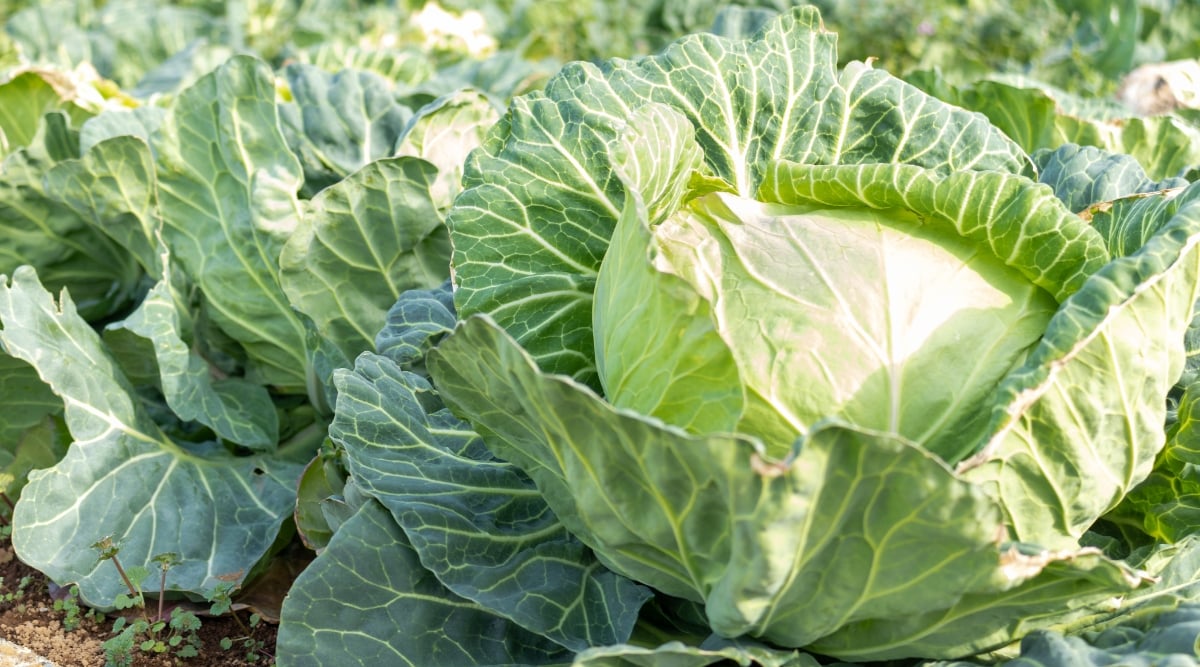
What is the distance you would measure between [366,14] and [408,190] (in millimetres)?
5307

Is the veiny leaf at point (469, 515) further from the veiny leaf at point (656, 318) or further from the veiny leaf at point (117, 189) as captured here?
the veiny leaf at point (117, 189)

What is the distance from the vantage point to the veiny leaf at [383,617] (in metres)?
2.17

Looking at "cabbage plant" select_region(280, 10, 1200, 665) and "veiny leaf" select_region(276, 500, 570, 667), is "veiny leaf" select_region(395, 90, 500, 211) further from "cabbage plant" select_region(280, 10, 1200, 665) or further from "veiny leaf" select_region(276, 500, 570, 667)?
"veiny leaf" select_region(276, 500, 570, 667)

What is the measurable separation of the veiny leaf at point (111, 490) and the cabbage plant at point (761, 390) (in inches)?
28.6

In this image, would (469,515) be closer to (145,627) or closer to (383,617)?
(383,617)

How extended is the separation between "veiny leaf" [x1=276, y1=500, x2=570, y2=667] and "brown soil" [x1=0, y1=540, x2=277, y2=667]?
476 mm

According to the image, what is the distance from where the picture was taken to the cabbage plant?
163cm

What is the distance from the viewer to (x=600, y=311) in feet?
6.74

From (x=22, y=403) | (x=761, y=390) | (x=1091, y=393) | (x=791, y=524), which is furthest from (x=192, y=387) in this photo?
(x=1091, y=393)

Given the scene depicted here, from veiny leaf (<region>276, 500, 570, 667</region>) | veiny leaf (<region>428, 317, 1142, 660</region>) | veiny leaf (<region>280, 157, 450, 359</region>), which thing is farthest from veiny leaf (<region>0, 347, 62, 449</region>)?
veiny leaf (<region>428, 317, 1142, 660</region>)

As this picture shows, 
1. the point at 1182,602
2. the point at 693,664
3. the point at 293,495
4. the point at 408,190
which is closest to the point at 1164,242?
the point at 1182,602

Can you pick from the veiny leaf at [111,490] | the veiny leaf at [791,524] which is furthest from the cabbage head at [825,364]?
the veiny leaf at [111,490]

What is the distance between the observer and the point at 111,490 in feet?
9.10

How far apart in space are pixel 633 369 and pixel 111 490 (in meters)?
1.66
